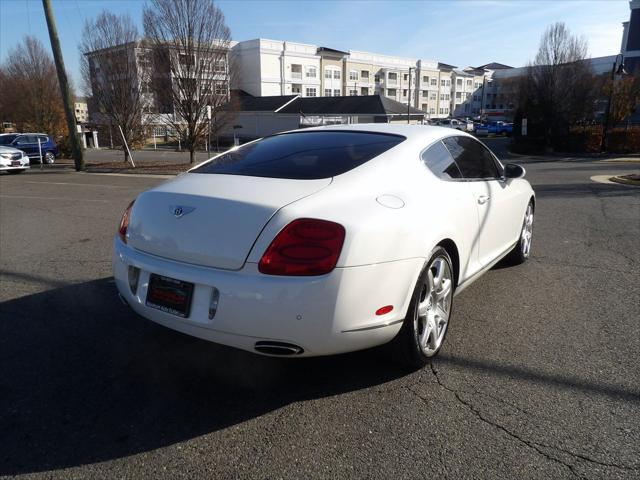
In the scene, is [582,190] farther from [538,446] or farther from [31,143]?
[31,143]

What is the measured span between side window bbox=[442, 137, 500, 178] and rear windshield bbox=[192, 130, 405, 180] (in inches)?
23.7

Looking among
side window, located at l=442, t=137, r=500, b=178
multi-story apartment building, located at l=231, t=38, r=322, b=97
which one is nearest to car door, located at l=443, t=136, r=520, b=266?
side window, located at l=442, t=137, r=500, b=178

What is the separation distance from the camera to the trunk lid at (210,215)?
262 centimetres

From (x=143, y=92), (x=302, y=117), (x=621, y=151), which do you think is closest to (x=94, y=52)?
(x=143, y=92)

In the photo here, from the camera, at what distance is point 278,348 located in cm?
259

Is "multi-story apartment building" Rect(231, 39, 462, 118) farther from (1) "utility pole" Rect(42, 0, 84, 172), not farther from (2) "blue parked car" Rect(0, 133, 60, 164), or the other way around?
(1) "utility pole" Rect(42, 0, 84, 172)

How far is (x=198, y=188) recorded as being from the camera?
3.00 m

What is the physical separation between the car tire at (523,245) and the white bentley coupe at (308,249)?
76.1 inches

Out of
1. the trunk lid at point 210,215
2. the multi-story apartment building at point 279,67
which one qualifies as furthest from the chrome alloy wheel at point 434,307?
the multi-story apartment building at point 279,67

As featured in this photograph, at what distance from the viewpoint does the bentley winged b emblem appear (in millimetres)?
2832

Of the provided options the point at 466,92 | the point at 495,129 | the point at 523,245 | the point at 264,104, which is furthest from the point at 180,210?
the point at 466,92

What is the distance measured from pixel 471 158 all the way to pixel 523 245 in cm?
175

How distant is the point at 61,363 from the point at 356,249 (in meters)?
2.19

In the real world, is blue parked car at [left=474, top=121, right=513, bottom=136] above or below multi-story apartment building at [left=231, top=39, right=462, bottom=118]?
below
